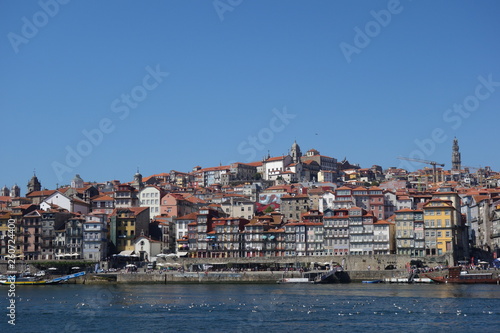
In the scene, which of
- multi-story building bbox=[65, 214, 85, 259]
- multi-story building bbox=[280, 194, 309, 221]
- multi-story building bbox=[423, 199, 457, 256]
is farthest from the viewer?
multi-story building bbox=[280, 194, 309, 221]

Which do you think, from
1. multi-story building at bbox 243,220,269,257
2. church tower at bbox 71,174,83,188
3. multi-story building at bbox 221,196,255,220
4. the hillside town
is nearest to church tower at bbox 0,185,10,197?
church tower at bbox 71,174,83,188

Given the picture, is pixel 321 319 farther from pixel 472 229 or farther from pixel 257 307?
pixel 472 229

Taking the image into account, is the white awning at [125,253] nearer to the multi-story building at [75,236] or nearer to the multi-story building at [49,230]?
the multi-story building at [75,236]

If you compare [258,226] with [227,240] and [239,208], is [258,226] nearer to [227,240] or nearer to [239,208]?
[227,240]

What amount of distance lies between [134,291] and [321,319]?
99.4 ft

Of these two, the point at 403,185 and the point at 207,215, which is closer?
the point at 207,215

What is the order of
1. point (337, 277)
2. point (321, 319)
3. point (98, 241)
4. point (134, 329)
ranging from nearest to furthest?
point (134, 329)
point (321, 319)
point (337, 277)
point (98, 241)

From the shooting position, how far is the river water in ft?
160

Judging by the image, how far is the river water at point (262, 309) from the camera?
48.8m

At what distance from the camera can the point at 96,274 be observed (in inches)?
3674

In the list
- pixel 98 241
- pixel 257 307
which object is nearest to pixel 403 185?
pixel 98 241

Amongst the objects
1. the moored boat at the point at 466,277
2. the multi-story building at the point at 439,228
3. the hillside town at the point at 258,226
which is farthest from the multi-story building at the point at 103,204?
the moored boat at the point at 466,277

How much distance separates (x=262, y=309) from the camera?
5697cm

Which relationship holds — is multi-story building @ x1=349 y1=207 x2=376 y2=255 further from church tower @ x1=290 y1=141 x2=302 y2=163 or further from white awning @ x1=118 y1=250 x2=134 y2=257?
church tower @ x1=290 y1=141 x2=302 y2=163
